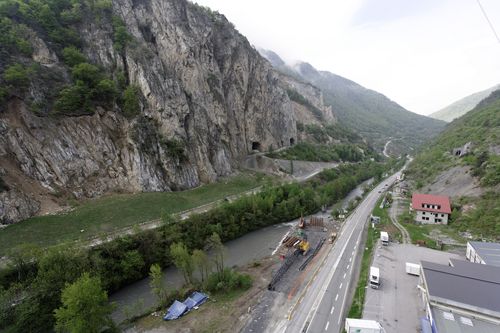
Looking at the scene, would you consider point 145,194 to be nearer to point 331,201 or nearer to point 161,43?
point 161,43

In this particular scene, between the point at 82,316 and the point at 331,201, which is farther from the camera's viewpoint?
the point at 331,201

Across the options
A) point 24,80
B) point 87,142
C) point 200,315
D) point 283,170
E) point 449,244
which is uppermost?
point 24,80

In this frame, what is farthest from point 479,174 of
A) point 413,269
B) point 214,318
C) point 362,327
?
point 214,318

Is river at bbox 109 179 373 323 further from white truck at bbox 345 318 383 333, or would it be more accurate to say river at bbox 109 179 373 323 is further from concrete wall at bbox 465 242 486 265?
concrete wall at bbox 465 242 486 265

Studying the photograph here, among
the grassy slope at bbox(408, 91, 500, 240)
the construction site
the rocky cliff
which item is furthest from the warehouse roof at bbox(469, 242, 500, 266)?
the rocky cliff

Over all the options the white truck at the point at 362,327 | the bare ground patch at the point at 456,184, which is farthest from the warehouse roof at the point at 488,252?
the bare ground patch at the point at 456,184

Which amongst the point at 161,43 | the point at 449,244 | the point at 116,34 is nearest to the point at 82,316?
the point at 449,244
